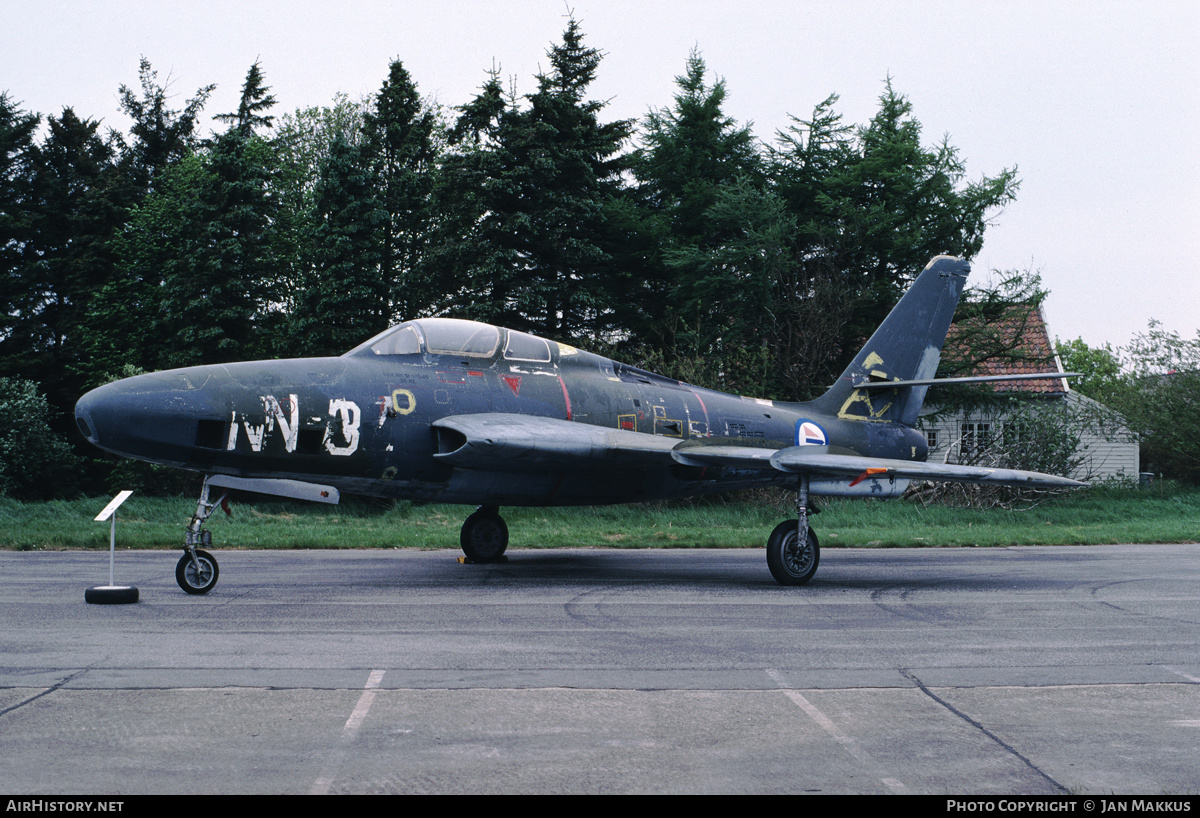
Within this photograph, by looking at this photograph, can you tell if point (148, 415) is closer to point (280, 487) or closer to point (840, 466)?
point (280, 487)

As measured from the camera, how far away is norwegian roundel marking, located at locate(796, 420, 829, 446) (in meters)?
15.0

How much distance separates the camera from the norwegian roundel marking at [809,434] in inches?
591

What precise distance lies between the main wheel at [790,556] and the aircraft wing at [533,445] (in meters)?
1.76

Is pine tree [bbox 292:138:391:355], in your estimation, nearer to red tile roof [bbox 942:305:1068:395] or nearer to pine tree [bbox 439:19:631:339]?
pine tree [bbox 439:19:631:339]

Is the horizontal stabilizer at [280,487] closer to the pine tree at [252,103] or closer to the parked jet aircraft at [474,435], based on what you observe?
the parked jet aircraft at [474,435]

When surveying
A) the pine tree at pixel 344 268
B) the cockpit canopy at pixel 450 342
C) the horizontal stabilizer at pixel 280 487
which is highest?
the pine tree at pixel 344 268

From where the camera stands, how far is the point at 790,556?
38.7 feet

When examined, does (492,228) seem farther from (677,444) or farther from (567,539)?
(677,444)

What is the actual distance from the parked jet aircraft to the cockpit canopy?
22 mm

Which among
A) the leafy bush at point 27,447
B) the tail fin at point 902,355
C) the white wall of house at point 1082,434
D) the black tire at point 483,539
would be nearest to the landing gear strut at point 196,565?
the black tire at point 483,539

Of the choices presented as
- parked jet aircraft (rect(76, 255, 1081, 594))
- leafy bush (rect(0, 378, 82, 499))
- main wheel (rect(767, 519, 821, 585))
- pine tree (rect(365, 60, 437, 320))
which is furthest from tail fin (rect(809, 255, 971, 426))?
leafy bush (rect(0, 378, 82, 499))

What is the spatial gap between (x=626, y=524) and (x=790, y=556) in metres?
9.74

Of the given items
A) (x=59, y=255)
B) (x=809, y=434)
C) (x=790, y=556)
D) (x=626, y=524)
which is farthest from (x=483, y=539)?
(x=59, y=255)

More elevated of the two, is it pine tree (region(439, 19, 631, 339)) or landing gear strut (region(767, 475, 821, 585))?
pine tree (region(439, 19, 631, 339))
